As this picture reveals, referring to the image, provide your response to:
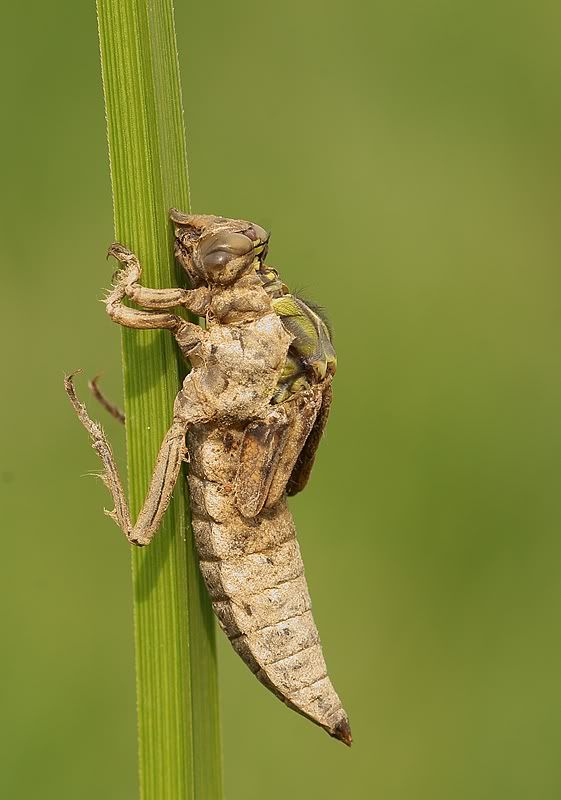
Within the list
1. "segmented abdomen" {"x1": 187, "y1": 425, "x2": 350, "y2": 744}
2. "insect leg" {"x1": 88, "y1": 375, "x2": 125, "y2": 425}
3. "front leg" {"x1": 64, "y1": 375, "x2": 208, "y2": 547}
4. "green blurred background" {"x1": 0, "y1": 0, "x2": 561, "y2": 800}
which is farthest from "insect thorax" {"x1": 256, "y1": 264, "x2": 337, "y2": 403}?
"green blurred background" {"x1": 0, "y1": 0, "x2": 561, "y2": 800}

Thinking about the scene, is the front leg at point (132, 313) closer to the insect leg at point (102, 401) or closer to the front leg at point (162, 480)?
the front leg at point (162, 480)

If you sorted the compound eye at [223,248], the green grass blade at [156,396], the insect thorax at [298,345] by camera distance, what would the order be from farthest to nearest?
the insect thorax at [298,345] < the compound eye at [223,248] < the green grass blade at [156,396]

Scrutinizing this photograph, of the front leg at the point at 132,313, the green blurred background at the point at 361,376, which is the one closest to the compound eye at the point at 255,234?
the front leg at the point at 132,313

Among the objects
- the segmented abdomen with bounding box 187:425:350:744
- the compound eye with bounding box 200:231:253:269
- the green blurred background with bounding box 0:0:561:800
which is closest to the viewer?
the compound eye with bounding box 200:231:253:269

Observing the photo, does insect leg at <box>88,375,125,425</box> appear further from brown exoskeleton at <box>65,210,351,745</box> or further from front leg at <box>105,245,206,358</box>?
front leg at <box>105,245,206,358</box>

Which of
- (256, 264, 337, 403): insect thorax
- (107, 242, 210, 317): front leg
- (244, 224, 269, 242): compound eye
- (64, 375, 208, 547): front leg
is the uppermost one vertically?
(244, 224, 269, 242): compound eye

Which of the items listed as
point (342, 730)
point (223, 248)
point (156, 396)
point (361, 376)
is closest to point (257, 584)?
point (342, 730)

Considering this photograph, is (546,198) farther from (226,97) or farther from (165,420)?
(165,420)
